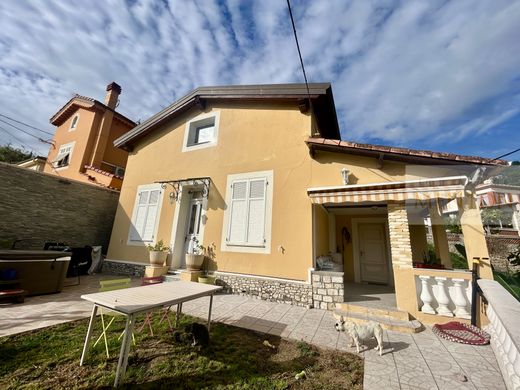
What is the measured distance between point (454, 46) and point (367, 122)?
5454mm

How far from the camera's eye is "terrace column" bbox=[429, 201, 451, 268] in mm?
10445

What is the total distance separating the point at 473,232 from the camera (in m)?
6.44

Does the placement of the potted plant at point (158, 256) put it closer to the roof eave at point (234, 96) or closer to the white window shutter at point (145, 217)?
the white window shutter at point (145, 217)

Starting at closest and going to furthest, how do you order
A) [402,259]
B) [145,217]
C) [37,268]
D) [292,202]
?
[402,259]
[37,268]
[292,202]
[145,217]

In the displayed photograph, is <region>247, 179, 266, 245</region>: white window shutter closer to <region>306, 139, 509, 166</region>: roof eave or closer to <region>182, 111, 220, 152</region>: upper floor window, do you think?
<region>306, 139, 509, 166</region>: roof eave

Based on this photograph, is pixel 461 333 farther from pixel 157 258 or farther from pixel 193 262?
pixel 157 258

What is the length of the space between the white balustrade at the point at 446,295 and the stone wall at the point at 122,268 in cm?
1344

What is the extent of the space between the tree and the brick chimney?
27.2 m

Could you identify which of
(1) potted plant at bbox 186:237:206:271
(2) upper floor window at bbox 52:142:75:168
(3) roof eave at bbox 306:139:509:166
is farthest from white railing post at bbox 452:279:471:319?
(2) upper floor window at bbox 52:142:75:168

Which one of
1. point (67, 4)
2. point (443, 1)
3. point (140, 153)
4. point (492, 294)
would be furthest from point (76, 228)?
point (443, 1)

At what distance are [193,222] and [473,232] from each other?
12.2 meters

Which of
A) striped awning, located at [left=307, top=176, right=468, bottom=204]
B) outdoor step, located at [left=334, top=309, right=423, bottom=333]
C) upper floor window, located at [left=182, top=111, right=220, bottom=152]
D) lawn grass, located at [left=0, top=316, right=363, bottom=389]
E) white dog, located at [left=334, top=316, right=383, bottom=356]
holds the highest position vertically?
upper floor window, located at [left=182, top=111, right=220, bottom=152]

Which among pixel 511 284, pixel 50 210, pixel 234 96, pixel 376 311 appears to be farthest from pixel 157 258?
pixel 511 284

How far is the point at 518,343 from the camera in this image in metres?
2.56
